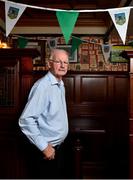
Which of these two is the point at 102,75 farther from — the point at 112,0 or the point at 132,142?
the point at 132,142

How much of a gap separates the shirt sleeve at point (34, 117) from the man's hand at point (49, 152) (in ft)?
0.09

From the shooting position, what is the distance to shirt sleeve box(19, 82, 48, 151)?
2199 millimetres

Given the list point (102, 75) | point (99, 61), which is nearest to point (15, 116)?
point (102, 75)

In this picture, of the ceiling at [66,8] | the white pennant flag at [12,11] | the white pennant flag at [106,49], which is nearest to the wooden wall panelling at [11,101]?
the white pennant flag at [12,11]

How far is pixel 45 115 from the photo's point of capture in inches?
89.3

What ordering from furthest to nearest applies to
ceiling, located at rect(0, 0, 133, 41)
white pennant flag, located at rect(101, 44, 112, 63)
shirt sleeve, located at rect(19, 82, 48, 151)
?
white pennant flag, located at rect(101, 44, 112, 63)
ceiling, located at rect(0, 0, 133, 41)
shirt sleeve, located at rect(19, 82, 48, 151)

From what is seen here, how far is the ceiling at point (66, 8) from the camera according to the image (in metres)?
5.44

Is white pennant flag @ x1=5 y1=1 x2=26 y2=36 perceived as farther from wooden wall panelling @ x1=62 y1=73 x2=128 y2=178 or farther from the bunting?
the bunting

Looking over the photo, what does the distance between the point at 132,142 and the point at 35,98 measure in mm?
1343

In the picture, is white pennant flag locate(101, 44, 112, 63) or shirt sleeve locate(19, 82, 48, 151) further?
white pennant flag locate(101, 44, 112, 63)

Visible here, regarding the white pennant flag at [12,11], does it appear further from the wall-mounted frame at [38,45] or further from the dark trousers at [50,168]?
the wall-mounted frame at [38,45]

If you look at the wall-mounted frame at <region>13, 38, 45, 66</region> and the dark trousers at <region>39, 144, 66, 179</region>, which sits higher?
Result: the wall-mounted frame at <region>13, 38, 45, 66</region>

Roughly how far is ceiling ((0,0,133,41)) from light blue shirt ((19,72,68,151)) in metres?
3.21

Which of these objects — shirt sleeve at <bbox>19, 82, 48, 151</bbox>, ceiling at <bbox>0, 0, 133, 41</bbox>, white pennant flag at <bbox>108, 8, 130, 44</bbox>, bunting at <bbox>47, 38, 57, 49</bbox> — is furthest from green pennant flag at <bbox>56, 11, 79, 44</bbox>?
bunting at <bbox>47, 38, 57, 49</bbox>
